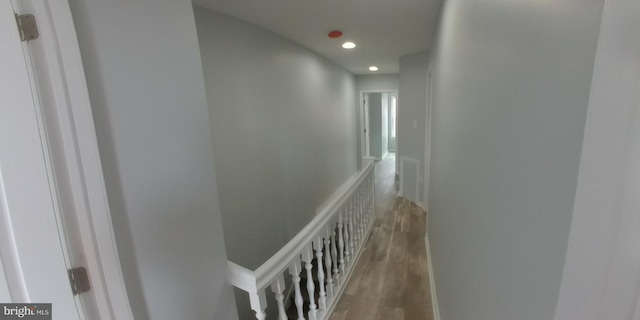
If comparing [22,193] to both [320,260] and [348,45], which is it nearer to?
[320,260]

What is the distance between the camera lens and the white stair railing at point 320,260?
1.10 meters

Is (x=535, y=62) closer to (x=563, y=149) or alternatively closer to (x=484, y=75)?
(x=563, y=149)

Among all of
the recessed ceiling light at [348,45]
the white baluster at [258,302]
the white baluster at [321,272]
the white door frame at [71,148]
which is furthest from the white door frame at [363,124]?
the white door frame at [71,148]

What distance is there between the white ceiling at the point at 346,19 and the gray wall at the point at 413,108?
37cm

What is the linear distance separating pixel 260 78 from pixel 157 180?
72.5 inches

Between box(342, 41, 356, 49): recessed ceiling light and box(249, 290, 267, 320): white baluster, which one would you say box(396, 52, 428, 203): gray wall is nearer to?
box(342, 41, 356, 49): recessed ceiling light

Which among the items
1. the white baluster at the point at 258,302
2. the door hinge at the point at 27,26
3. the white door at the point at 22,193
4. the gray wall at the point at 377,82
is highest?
the gray wall at the point at 377,82

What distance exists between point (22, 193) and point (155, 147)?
0.97 ft

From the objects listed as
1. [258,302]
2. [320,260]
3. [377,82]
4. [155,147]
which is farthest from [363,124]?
[155,147]

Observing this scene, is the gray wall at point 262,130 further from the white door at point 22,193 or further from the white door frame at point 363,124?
the white door frame at point 363,124

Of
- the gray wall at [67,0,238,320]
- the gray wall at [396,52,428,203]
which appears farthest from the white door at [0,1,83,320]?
the gray wall at [396,52,428,203]

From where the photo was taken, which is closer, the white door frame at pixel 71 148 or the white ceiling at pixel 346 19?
the white door frame at pixel 71 148

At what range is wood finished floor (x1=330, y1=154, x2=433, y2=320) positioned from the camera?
1876 mm

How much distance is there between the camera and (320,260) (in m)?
1.74
